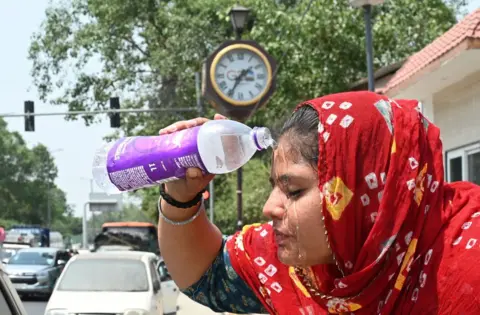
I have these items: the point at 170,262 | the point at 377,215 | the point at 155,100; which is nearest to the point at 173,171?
the point at 170,262

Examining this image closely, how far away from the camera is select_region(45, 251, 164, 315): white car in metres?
11.9

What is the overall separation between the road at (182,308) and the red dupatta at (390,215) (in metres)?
15.3

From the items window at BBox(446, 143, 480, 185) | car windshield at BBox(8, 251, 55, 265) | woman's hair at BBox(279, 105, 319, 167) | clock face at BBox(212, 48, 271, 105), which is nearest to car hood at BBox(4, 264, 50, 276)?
car windshield at BBox(8, 251, 55, 265)

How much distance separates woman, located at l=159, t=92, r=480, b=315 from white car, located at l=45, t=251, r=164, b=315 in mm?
9068

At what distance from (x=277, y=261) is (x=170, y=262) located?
0.35 metres

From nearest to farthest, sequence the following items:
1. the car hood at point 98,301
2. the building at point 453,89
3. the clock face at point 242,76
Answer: the building at point 453,89 → the car hood at point 98,301 → the clock face at point 242,76

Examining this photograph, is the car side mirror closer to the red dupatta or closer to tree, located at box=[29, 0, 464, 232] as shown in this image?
tree, located at box=[29, 0, 464, 232]

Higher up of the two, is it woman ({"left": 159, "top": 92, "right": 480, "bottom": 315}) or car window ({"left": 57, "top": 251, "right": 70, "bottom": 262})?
woman ({"left": 159, "top": 92, "right": 480, "bottom": 315})

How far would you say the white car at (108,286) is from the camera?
11875 millimetres

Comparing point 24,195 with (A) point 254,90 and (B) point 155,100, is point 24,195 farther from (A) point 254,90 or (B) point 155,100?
(A) point 254,90

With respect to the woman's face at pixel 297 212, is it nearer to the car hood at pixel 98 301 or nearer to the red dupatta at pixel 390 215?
the red dupatta at pixel 390 215

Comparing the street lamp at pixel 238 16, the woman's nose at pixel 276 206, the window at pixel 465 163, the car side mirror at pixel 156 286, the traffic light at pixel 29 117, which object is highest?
the street lamp at pixel 238 16

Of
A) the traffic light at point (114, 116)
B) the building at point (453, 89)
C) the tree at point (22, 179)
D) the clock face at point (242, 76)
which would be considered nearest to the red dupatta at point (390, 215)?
the building at point (453, 89)

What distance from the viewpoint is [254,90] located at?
1598 centimetres
